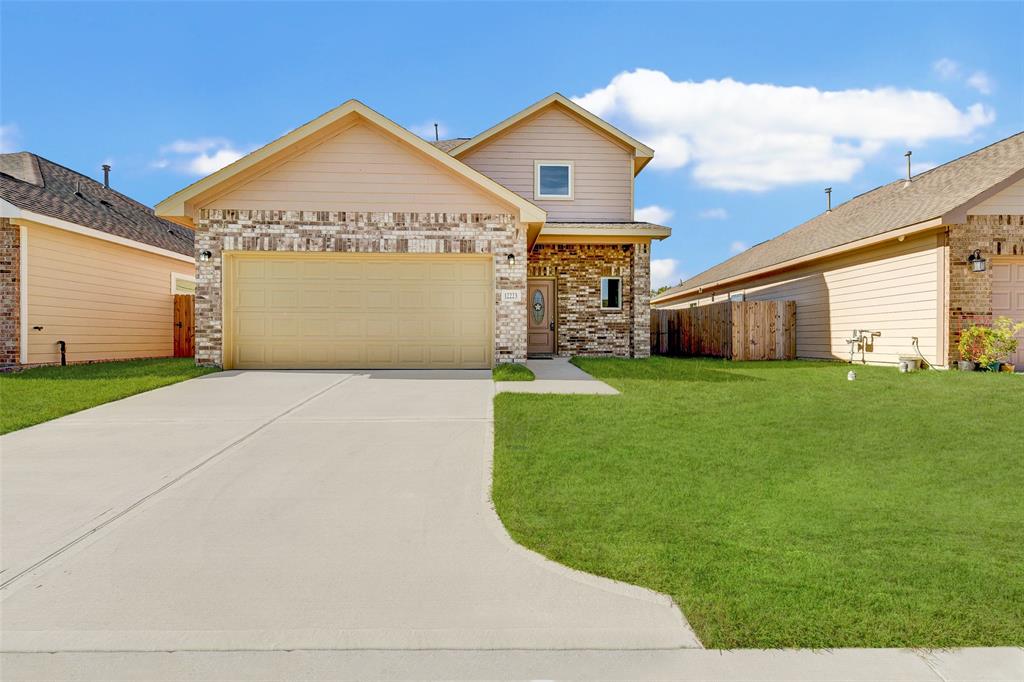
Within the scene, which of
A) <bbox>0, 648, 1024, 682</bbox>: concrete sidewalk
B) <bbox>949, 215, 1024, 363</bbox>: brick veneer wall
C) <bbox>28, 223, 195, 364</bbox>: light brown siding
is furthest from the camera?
<bbox>28, 223, 195, 364</bbox>: light brown siding

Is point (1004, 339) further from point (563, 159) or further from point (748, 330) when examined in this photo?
point (563, 159)

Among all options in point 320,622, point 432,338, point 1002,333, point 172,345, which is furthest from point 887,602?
point 172,345

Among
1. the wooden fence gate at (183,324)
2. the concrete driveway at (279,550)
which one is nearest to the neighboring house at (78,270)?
the wooden fence gate at (183,324)

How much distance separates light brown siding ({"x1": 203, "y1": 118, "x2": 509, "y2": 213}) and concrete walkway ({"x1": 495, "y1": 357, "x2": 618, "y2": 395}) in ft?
12.2

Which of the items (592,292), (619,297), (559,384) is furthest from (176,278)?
(559,384)

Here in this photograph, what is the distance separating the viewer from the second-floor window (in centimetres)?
1794

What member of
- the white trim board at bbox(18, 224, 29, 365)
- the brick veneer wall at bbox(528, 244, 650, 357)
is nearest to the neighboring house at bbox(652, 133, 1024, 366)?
the brick veneer wall at bbox(528, 244, 650, 357)

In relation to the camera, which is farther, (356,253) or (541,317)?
(541,317)

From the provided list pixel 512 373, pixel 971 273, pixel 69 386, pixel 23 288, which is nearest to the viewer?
pixel 69 386

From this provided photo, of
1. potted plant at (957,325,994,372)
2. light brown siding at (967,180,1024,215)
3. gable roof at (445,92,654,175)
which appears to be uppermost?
gable roof at (445,92,654,175)

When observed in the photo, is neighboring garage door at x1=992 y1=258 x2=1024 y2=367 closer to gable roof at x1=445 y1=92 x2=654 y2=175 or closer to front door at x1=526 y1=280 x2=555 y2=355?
gable roof at x1=445 y1=92 x2=654 y2=175

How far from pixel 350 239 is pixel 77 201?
367 inches

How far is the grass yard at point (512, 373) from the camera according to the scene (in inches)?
447

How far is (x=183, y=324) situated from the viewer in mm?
19016
